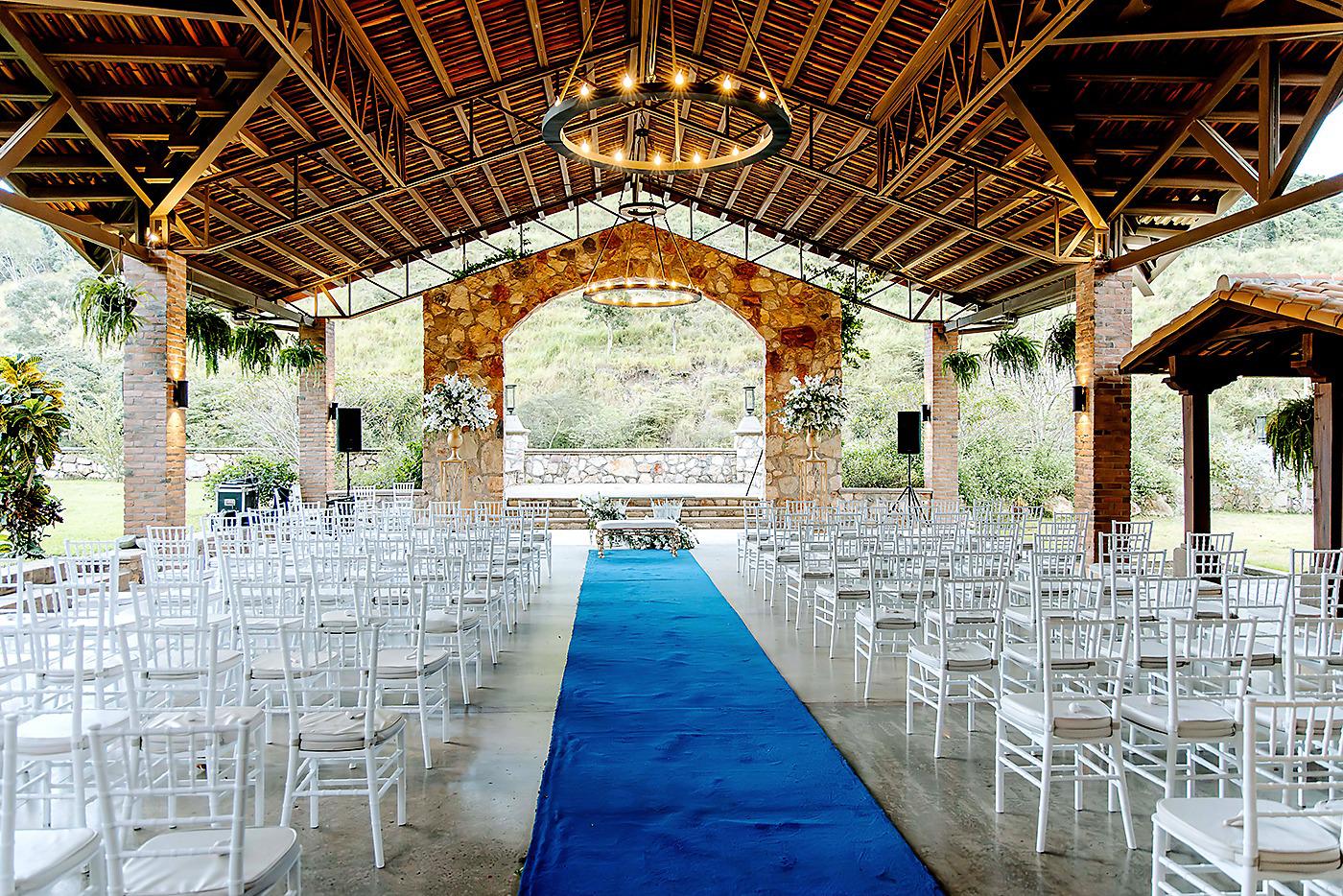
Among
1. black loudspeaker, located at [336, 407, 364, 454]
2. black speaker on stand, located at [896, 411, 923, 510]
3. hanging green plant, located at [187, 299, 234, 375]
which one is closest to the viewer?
hanging green plant, located at [187, 299, 234, 375]

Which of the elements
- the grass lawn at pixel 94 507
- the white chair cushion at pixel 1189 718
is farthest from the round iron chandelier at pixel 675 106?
the grass lawn at pixel 94 507

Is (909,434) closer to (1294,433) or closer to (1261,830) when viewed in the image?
(1294,433)

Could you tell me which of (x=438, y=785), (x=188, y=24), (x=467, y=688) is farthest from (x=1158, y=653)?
(x=188, y=24)

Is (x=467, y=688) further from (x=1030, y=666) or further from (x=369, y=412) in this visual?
(x=369, y=412)

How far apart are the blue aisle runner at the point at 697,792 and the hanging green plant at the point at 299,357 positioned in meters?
9.49

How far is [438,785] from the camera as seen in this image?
13.2 feet

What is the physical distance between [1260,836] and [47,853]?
3308 millimetres

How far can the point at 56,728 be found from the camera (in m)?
3.32

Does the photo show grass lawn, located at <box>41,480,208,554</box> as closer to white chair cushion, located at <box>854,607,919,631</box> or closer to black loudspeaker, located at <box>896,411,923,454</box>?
black loudspeaker, located at <box>896,411,923,454</box>

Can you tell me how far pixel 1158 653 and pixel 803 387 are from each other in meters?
10.4

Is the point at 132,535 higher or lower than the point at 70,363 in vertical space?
lower

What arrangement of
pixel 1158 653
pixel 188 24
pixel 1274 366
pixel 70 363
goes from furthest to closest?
pixel 70 363 → pixel 1274 366 → pixel 188 24 → pixel 1158 653

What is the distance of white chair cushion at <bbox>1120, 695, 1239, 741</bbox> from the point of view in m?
3.33

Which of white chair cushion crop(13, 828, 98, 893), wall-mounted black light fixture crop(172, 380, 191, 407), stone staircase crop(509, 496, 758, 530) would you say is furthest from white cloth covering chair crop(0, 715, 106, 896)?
stone staircase crop(509, 496, 758, 530)
